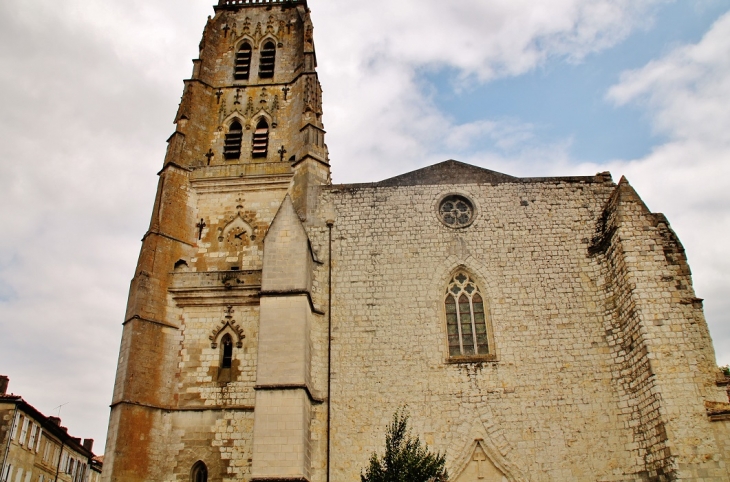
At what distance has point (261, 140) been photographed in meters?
17.4

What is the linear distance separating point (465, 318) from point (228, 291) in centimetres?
563

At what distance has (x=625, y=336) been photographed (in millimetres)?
12250

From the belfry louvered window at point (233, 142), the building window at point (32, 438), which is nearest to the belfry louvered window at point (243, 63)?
the belfry louvered window at point (233, 142)

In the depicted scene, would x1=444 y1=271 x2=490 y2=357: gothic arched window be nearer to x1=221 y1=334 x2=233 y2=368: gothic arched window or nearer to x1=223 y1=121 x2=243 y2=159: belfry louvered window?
x1=221 y1=334 x2=233 y2=368: gothic arched window

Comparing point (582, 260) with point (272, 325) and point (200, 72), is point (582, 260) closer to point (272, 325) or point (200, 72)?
point (272, 325)

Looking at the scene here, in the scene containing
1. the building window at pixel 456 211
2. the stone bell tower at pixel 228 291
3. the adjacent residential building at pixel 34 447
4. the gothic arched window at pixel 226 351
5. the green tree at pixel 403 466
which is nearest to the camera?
the green tree at pixel 403 466

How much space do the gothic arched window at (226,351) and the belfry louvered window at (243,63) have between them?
8.95 metres

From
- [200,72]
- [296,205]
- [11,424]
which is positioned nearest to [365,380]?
[296,205]

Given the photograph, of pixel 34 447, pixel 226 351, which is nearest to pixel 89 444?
pixel 34 447

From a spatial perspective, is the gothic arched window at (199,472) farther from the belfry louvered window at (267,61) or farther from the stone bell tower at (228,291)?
the belfry louvered window at (267,61)

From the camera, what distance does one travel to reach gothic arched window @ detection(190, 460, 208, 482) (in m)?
12.5

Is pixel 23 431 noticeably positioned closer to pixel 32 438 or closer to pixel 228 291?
pixel 32 438

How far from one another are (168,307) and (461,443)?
23.9ft

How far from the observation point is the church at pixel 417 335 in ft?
37.2
